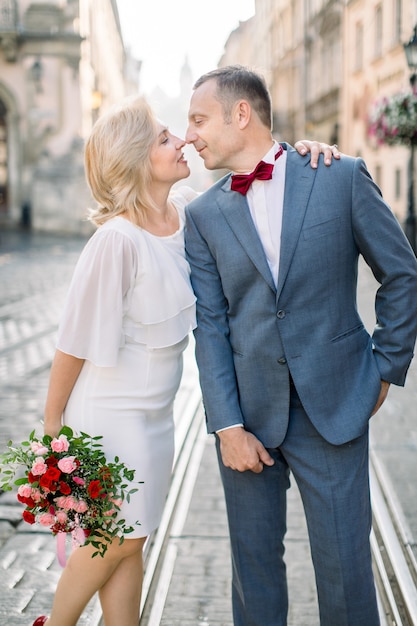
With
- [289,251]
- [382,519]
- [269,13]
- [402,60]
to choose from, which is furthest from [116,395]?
[269,13]

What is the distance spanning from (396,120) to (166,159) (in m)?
11.7

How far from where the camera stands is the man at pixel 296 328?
2.79 m

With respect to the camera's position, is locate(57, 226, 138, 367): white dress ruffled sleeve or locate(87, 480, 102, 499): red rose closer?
locate(87, 480, 102, 499): red rose

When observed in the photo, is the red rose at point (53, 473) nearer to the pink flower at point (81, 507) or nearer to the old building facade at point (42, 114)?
the pink flower at point (81, 507)

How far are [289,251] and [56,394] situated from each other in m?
0.98

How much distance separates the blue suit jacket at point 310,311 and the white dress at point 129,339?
0.50ft

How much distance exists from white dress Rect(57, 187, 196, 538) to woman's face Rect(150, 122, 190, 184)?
22cm

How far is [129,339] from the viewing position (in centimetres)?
301

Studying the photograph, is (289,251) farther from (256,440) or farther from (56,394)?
(56,394)

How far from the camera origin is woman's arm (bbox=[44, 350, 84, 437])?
9.78ft

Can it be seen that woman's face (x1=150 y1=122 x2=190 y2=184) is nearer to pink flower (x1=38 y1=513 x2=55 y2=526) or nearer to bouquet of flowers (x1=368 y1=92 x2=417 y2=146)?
pink flower (x1=38 y1=513 x2=55 y2=526)

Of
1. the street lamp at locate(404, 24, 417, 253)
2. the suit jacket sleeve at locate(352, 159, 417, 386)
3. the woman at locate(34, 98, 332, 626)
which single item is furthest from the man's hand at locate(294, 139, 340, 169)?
the street lamp at locate(404, 24, 417, 253)

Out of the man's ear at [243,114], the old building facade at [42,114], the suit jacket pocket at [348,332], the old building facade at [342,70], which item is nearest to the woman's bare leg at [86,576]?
the suit jacket pocket at [348,332]

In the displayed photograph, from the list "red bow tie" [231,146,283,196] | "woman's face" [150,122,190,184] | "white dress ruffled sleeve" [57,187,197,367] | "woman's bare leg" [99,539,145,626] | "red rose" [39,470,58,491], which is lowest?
"woman's bare leg" [99,539,145,626]
